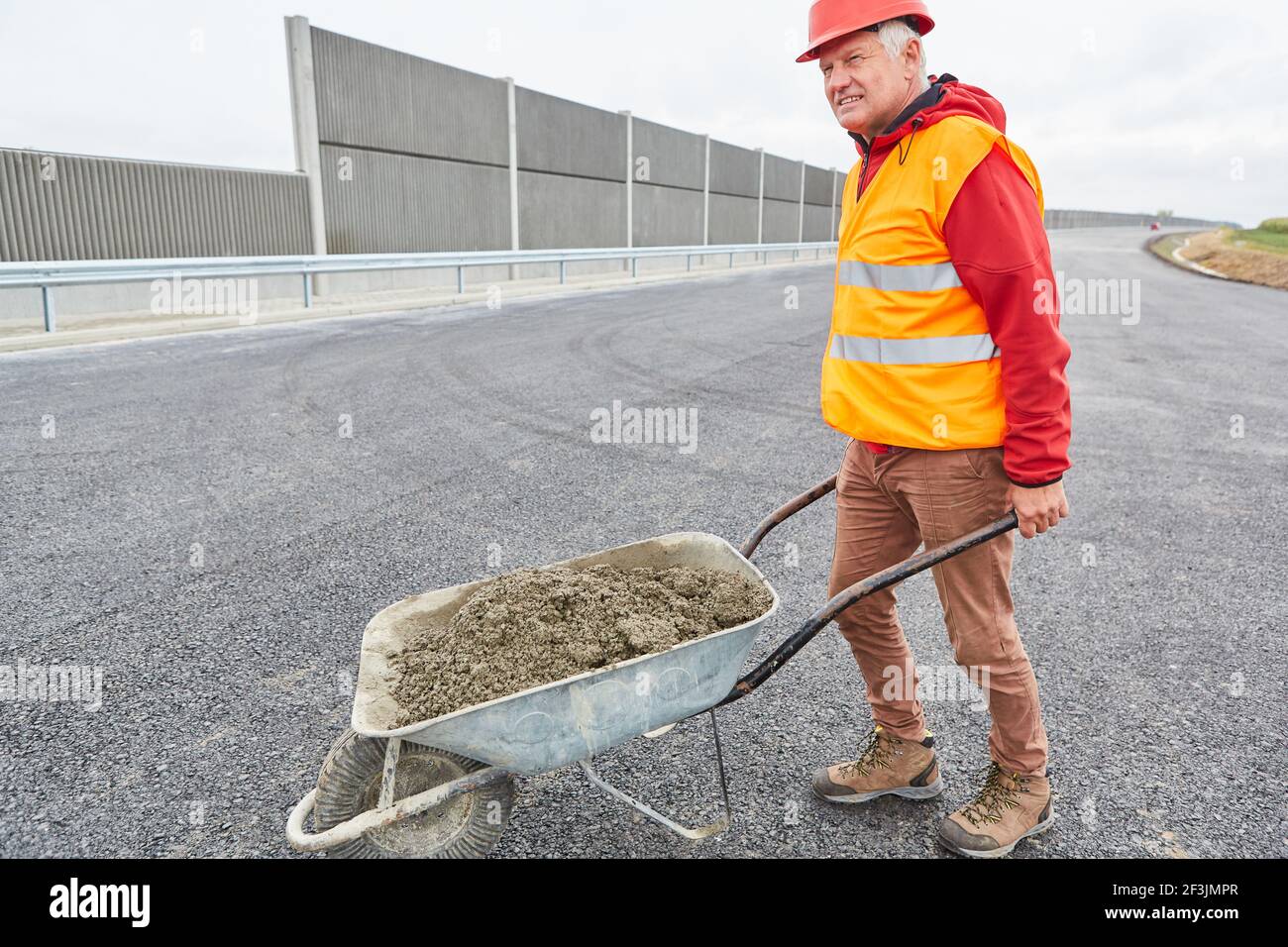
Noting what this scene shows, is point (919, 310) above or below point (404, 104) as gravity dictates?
below

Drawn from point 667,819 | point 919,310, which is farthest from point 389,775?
point 919,310

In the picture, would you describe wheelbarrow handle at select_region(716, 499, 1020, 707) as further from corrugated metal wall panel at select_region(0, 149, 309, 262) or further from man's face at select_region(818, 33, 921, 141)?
corrugated metal wall panel at select_region(0, 149, 309, 262)

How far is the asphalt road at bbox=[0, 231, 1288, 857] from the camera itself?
2756mm

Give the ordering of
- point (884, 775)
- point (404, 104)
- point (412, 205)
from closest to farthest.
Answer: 1. point (884, 775)
2. point (404, 104)
3. point (412, 205)

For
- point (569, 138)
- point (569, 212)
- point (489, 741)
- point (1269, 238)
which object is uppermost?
point (569, 138)

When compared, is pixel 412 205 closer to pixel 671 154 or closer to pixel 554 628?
pixel 671 154

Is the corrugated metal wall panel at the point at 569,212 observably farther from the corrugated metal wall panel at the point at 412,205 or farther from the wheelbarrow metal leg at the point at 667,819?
the wheelbarrow metal leg at the point at 667,819

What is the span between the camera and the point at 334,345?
435 inches

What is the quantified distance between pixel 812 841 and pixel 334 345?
984cm

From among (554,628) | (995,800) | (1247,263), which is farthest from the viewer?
(1247,263)

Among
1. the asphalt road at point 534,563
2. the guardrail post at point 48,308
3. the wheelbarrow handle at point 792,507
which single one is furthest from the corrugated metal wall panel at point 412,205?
the wheelbarrow handle at point 792,507

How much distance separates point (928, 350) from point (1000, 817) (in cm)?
141

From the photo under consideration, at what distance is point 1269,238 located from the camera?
36.5m
